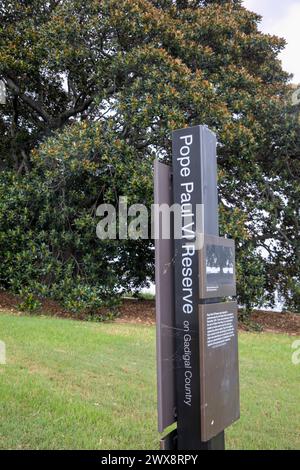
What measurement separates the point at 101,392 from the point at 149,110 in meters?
6.91

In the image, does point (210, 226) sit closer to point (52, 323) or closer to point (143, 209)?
point (52, 323)

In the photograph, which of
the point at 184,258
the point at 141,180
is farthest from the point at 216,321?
the point at 141,180

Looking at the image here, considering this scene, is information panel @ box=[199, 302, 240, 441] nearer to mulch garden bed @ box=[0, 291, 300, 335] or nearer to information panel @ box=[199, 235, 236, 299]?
information panel @ box=[199, 235, 236, 299]

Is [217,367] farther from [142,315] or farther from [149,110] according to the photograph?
[142,315]

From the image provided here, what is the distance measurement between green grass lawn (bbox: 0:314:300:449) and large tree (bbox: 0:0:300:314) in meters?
3.67

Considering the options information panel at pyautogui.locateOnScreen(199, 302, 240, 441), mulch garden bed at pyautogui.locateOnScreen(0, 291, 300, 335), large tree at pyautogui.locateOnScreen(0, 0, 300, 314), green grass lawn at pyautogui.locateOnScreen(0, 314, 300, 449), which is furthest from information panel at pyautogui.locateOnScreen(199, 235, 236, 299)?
mulch garden bed at pyautogui.locateOnScreen(0, 291, 300, 335)

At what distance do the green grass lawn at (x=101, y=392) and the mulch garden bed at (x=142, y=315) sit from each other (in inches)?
88.7

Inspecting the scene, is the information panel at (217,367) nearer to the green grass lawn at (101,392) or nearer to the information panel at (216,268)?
the information panel at (216,268)

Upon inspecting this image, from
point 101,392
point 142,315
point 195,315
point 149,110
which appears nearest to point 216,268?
point 195,315

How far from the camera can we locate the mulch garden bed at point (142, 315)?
11289mm

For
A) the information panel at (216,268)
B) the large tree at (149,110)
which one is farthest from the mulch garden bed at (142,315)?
the information panel at (216,268)

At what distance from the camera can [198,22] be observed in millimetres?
12531

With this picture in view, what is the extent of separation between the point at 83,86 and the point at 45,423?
A: 10421 mm

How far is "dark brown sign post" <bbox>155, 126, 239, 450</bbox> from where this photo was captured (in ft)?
12.0
